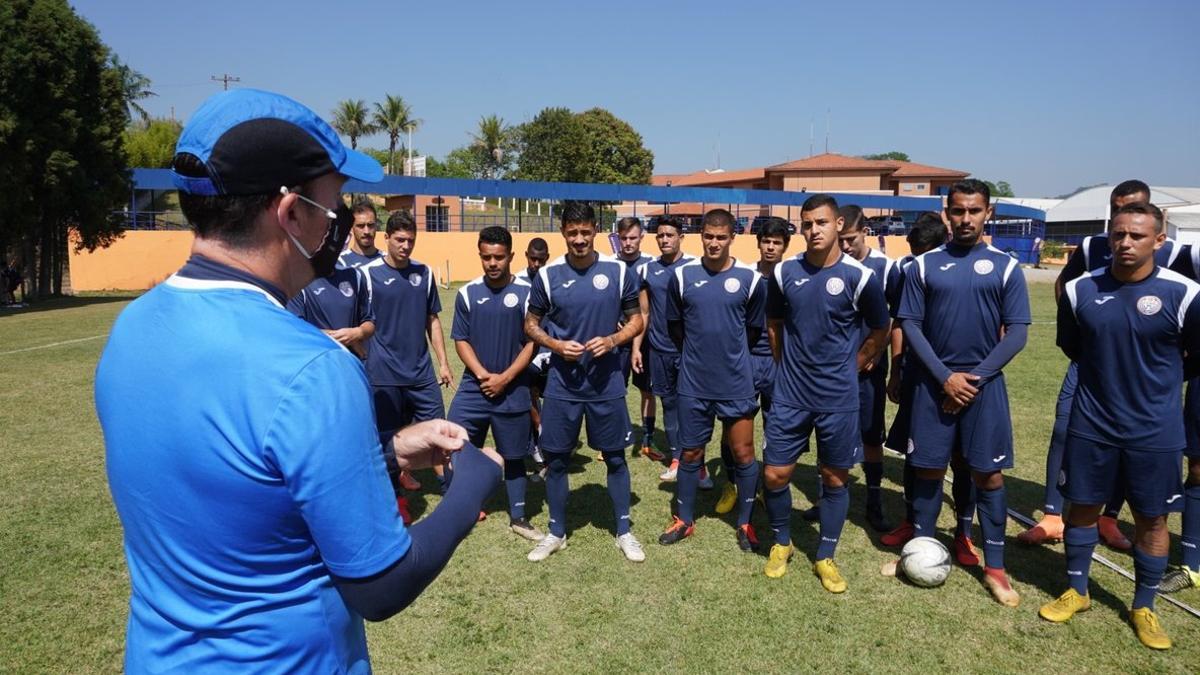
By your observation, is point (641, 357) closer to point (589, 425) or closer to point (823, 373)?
point (589, 425)

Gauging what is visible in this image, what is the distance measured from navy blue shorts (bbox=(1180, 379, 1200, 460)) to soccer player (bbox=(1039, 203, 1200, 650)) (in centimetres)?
118

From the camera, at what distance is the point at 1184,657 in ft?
13.4

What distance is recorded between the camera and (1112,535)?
5.58 metres

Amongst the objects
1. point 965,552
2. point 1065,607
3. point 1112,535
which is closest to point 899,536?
point 965,552

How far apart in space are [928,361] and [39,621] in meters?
5.73

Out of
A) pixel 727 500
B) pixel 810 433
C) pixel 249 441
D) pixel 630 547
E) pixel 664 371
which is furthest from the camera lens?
pixel 664 371

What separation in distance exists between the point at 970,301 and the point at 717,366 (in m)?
1.79

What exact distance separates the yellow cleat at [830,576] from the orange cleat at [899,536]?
0.76 metres

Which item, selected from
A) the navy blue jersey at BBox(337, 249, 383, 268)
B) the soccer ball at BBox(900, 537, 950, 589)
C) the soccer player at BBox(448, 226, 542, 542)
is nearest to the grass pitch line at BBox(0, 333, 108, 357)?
the navy blue jersey at BBox(337, 249, 383, 268)

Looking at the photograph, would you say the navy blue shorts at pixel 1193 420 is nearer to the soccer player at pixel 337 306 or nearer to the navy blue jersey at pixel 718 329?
the navy blue jersey at pixel 718 329

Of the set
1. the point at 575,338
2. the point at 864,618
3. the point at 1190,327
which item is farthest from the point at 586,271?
the point at 1190,327

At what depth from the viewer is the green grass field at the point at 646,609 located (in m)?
4.04

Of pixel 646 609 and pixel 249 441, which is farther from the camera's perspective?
pixel 646 609

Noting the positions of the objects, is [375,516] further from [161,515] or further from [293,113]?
[293,113]
